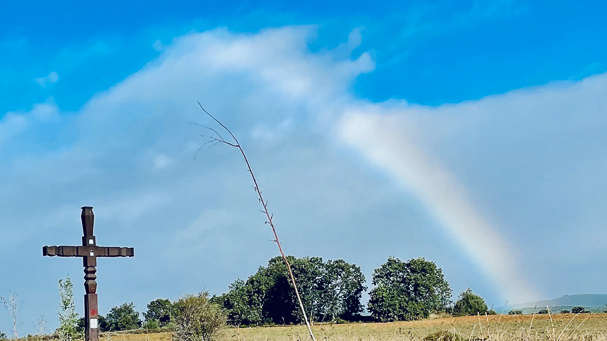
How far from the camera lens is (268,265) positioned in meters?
77.6

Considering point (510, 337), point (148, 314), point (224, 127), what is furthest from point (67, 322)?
point (148, 314)

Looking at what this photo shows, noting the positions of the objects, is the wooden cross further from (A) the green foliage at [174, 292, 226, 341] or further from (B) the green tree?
(B) the green tree

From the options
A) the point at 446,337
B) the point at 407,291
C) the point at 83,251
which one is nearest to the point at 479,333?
the point at 446,337

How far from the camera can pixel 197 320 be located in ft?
80.8

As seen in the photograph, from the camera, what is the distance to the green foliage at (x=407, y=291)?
225 feet

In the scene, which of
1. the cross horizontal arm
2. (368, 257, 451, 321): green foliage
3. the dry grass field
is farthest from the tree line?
the cross horizontal arm

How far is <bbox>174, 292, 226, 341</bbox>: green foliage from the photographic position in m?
24.4

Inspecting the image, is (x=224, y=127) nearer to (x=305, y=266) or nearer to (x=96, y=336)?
(x=96, y=336)

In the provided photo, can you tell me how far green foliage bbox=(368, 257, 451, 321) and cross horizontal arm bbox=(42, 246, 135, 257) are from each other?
53.2m

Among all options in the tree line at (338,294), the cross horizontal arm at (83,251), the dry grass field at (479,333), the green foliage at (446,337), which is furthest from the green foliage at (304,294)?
the green foliage at (446,337)

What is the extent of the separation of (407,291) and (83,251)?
56.9 m

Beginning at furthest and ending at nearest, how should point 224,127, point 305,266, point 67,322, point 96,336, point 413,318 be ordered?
point 305,266, point 413,318, point 96,336, point 67,322, point 224,127

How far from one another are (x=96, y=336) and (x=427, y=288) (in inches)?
2273

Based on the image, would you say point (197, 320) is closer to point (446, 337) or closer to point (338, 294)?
point (446, 337)
